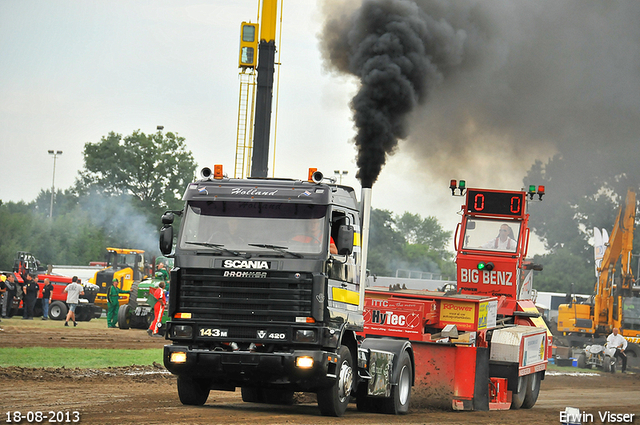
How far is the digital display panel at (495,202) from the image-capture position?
17719mm

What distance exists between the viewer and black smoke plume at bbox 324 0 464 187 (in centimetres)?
1784

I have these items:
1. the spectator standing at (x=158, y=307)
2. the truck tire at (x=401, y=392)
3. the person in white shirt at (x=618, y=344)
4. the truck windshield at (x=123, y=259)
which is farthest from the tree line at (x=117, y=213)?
the truck tire at (x=401, y=392)

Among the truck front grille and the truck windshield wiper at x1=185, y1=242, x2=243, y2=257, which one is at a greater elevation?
the truck windshield wiper at x1=185, y1=242, x2=243, y2=257

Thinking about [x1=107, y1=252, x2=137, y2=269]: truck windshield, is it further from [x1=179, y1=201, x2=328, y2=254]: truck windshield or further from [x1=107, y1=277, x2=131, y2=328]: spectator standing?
[x1=179, y1=201, x2=328, y2=254]: truck windshield

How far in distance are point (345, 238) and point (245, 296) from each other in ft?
4.88

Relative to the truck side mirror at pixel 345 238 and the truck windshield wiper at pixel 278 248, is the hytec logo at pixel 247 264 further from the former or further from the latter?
the truck side mirror at pixel 345 238

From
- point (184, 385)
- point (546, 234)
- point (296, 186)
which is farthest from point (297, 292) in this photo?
point (546, 234)

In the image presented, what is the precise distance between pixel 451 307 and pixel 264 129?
10944 mm

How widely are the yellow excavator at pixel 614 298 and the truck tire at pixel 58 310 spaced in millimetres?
20057

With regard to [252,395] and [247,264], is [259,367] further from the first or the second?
[252,395]

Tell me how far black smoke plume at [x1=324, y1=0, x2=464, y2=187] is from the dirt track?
18.7 feet

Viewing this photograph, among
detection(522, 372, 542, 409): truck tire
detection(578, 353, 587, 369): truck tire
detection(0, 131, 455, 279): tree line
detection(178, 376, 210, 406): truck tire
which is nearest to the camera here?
detection(178, 376, 210, 406): truck tire

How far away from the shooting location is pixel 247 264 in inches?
429

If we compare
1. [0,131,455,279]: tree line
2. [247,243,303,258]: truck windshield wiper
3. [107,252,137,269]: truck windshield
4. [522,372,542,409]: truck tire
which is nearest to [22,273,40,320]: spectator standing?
[107,252,137,269]: truck windshield
